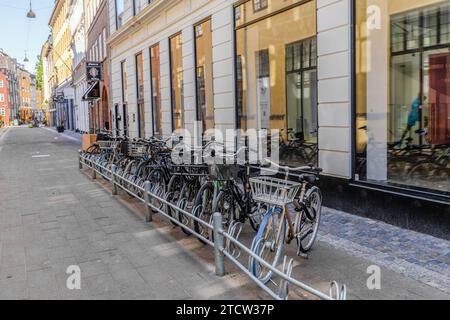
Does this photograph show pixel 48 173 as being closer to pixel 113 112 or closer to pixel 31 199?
pixel 31 199

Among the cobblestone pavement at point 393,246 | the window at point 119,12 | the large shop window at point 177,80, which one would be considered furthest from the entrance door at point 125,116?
the cobblestone pavement at point 393,246

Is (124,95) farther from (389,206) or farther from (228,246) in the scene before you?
(228,246)

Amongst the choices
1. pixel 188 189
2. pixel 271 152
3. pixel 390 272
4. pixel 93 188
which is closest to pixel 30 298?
pixel 188 189

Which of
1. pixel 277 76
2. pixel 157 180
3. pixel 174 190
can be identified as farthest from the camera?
pixel 277 76

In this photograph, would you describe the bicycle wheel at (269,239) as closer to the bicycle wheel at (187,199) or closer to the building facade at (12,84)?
the bicycle wheel at (187,199)

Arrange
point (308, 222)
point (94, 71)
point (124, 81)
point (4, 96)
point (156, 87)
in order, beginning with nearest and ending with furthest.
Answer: point (308, 222) → point (156, 87) → point (124, 81) → point (94, 71) → point (4, 96)

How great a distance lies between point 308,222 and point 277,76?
→ 619 cm

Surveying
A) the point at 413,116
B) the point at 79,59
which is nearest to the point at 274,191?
the point at 413,116

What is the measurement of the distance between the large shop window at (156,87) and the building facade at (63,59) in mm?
26183

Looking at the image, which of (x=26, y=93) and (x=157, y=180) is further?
(x=26, y=93)

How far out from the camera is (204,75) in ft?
36.5

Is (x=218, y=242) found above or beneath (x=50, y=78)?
beneath

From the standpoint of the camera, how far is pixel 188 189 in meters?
6.16

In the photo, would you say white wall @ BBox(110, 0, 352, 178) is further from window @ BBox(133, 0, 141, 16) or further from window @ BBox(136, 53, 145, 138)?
window @ BBox(133, 0, 141, 16)
